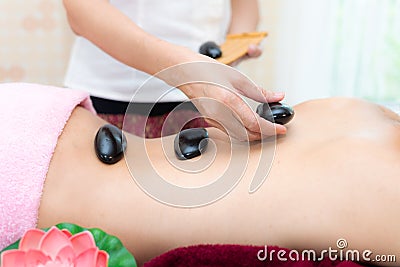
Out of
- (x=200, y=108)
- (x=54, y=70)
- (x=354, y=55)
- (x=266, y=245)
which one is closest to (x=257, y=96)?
(x=200, y=108)

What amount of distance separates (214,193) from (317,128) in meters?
0.20

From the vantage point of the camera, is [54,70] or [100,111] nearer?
[100,111]

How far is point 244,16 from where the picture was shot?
1.62 metres

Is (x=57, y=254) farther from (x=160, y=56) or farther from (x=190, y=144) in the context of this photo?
(x=160, y=56)

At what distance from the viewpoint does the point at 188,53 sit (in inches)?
33.7

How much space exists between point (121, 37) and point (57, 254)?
560 millimetres

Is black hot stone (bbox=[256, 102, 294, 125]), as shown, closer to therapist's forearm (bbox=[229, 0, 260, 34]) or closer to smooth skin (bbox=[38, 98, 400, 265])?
smooth skin (bbox=[38, 98, 400, 265])

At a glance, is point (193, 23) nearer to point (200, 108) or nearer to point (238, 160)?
point (200, 108)

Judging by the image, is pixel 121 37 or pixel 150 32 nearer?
pixel 121 37

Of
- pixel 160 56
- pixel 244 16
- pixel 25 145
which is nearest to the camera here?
pixel 25 145

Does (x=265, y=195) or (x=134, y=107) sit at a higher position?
(x=134, y=107)

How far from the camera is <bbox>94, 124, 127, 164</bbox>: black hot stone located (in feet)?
2.53
